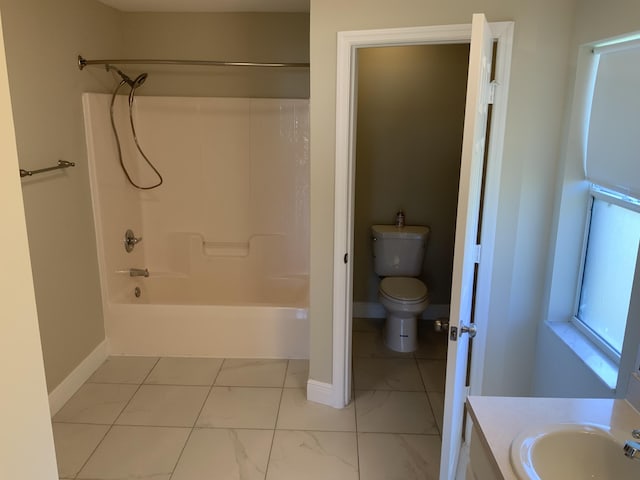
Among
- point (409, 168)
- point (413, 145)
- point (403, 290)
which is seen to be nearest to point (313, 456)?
point (403, 290)

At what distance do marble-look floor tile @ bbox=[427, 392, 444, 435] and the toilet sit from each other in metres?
0.59

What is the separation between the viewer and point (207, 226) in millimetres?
3801

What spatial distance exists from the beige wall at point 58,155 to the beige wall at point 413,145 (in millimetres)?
1788

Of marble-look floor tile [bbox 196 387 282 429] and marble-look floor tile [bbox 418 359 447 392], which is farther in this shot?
marble-look floor tile [bbox 418 359 447 392]

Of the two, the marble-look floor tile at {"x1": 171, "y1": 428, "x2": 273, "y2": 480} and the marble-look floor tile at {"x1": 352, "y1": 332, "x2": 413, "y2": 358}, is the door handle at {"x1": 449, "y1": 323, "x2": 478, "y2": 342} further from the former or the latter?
the marble-look floor tile at {"x1": 352, "y1": 332, "x2": 413, "y2": 358}

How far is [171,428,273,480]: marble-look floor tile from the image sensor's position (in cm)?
229

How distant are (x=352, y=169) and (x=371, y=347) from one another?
1532mm

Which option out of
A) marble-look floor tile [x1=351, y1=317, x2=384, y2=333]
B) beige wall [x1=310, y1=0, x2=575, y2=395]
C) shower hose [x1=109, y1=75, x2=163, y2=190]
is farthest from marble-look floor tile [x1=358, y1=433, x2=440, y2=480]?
shower hose [x1=109, y1=75, x2=163, y2=190]

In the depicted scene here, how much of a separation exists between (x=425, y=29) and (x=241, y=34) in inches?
65.9

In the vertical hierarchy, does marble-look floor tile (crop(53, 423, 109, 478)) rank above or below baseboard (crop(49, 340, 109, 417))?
below

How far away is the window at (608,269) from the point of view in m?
1.91

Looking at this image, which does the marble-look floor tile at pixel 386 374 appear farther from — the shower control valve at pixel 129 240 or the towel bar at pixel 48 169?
the towel bar at pixel 48 169

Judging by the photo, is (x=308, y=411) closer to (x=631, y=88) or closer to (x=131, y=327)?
(x=131, y=327)

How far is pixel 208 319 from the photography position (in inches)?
130
